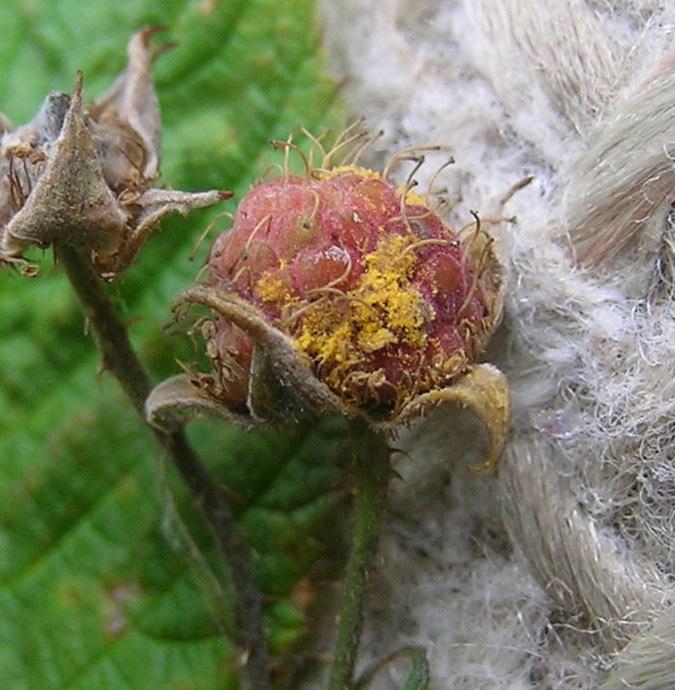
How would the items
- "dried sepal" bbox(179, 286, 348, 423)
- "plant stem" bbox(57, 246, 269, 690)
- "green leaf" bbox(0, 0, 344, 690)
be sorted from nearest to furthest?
"dried sepal" bbox(179, 286, 348, 423), "plant stem" bbox(57, 246, 269, 690), "green leaf" bbox(0, 0, 344, 690)

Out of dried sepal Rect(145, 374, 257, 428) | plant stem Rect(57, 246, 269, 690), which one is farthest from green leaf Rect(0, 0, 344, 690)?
dried sepal Rect(145, 374, 257, 428)

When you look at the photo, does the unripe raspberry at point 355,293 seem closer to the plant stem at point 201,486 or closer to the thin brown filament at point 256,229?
the thin brown filament at point 256,229

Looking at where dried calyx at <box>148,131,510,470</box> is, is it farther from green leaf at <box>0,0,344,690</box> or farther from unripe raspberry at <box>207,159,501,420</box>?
green leaf at <box>0,0,344,690</box>

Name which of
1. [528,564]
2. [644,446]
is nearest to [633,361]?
[644,446]

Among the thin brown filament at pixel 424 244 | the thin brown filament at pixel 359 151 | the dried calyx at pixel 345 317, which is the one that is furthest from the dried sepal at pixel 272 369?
the thin brown filament at pixel 359 151

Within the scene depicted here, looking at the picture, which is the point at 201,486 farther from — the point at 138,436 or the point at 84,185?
the point at 84,185

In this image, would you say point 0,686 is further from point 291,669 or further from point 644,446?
point 644,446
